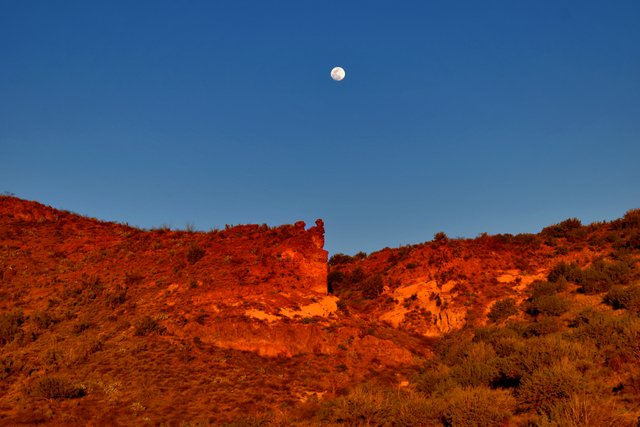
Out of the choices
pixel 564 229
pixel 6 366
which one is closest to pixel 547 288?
pixel 564 229

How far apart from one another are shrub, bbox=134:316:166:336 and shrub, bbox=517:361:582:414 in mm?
14504

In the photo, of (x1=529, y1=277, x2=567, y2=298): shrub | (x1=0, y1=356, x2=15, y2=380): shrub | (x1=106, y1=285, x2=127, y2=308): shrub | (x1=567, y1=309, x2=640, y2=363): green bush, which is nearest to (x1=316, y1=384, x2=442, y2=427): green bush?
(x1=567, y1=309, x2=640, y2=363): green bush

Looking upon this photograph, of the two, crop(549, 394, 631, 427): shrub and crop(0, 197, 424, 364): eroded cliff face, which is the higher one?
crop(0, 197, 424, 364): eroded cliff face

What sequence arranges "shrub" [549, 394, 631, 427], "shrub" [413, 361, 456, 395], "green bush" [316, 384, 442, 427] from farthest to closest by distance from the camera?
"shrub" [413, 361, 456, 395]
"green bush" [316, 384, 442, 427]
"shrub" [549, 394, 631, 427]

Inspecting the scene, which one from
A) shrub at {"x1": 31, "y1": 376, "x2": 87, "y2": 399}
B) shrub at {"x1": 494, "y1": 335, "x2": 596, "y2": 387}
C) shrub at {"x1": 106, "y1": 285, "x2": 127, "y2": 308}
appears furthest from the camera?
shrub at {"x1": 106, "y1": 285, "x2": 127, "y2": 308}

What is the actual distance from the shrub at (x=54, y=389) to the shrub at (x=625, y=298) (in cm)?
2246

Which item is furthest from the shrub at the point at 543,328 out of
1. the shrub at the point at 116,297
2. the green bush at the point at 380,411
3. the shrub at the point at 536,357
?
the shrub at the point at 116,297

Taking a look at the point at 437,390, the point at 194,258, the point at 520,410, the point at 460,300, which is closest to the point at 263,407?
the point at 437,390

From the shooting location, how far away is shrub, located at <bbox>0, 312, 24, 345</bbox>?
18219 mm

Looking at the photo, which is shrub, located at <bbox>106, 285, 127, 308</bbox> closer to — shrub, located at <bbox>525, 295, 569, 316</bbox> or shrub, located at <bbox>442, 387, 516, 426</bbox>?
shrub, located at <bbox>442, 387, 516, 426</bbox>

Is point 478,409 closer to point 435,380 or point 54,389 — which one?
point 435,380

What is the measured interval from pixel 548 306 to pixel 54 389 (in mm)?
22521

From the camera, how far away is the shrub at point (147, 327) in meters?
19.1

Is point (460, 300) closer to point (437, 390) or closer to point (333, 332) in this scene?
point (333, 332)
